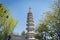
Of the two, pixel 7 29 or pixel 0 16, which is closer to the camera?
pixel 0 16

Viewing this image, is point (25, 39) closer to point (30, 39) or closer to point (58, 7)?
point (30, 39)

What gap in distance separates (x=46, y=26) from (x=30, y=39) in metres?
34.9

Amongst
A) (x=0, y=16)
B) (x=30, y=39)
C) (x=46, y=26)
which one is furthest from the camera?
(x=30, y=39)

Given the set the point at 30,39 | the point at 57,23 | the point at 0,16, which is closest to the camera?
the point at 0,16

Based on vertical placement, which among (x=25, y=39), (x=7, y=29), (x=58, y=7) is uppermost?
(x=58, y=7)

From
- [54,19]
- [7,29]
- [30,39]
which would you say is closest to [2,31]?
[7,29]

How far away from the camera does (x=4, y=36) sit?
24.4 m

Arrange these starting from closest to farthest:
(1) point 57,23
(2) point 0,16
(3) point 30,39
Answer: (2) point 0,16
(1) point 57,23
(3) point 30,39

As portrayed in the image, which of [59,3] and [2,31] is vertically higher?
[59,3]

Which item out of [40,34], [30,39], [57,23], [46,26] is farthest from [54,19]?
[30,39]

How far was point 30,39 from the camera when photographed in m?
60.2

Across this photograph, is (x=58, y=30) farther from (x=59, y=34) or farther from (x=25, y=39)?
(x=25, y=39)

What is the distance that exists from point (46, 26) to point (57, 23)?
2912 mm

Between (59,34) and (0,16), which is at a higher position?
(0,16)
